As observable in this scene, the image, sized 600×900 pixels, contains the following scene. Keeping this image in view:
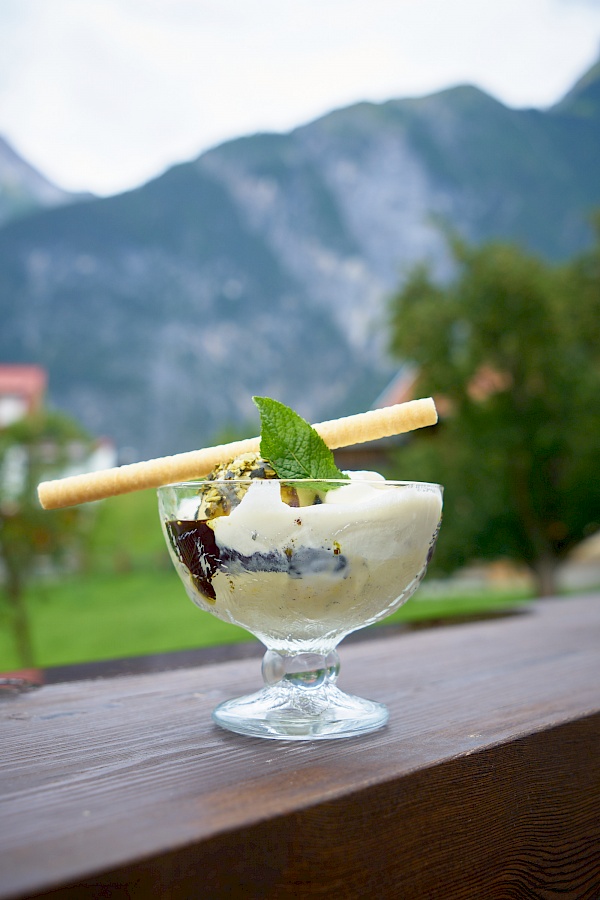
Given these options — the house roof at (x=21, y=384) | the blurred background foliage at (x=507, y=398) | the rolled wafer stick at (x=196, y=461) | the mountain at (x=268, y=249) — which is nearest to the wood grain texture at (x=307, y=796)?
the rolled wafer stick at (x=196, y=461)

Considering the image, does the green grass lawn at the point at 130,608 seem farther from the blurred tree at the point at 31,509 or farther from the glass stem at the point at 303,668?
the glass stem at the point at 303,668

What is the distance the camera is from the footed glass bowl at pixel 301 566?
0.52m

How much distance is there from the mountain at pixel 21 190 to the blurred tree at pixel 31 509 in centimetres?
2461

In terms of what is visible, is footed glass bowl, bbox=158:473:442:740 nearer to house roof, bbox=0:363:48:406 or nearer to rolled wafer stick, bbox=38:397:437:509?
rolled wafer stick, bbox=38:397:437:509

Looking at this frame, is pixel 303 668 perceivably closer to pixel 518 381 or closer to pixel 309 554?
pixel 309 554

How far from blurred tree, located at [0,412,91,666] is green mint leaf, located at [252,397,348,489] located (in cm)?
383

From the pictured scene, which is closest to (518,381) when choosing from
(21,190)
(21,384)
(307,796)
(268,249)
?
(307,796)

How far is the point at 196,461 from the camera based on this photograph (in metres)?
0.63

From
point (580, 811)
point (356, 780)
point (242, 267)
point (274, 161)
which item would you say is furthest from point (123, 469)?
point (274, 161)

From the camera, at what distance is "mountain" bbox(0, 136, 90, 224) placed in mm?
26922

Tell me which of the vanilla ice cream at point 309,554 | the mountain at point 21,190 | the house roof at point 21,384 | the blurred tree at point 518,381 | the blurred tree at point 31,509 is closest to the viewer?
the vanilla ice cream at point 309,554

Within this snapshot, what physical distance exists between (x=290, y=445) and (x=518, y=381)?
7.35m

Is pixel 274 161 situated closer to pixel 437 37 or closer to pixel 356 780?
pixel 437 37

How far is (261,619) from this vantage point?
1.82 feet
